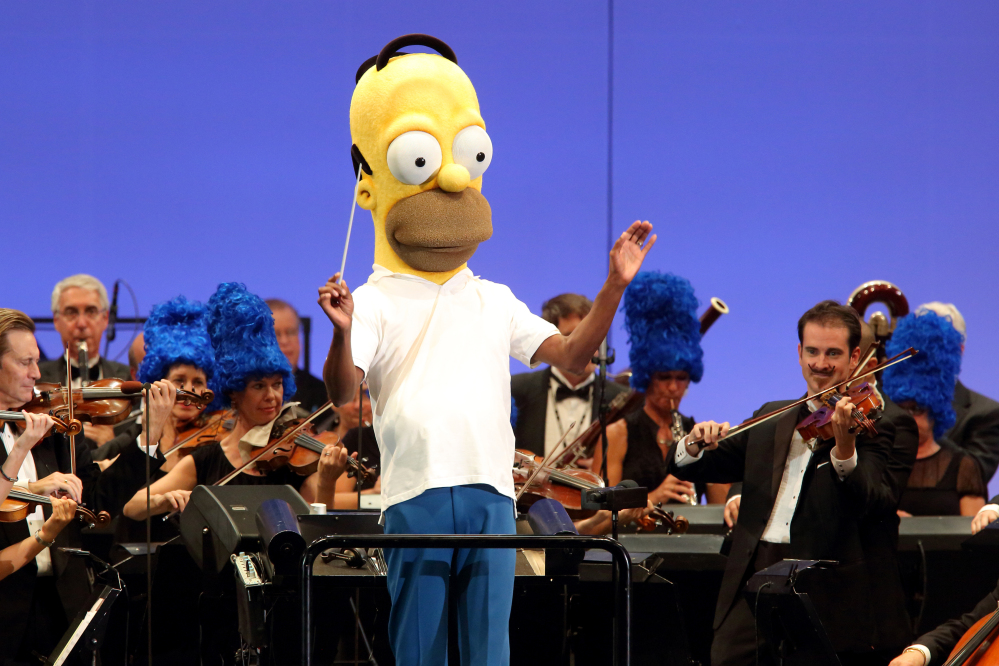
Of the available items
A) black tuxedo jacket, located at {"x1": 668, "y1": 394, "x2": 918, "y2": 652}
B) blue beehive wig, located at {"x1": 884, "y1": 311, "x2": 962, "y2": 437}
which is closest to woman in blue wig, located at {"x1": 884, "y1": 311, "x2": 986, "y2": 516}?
blue beehive wig, located at {"x1": 884, "y1": 311, "x2": 962, "y2": 437}

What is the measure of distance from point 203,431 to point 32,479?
1077 millimetres

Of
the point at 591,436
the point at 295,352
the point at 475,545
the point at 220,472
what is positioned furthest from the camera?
the point at 295,352

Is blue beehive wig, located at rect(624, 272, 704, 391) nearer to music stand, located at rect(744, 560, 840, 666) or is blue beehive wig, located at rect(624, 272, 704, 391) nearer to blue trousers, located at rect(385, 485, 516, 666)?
music stand, located at rect(744, 560, 840, 666)

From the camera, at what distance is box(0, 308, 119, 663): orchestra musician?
391cm

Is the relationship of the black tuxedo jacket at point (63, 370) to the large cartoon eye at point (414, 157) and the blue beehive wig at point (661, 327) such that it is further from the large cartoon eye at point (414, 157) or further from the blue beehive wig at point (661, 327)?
the large cartoon eye at point (414, 157)

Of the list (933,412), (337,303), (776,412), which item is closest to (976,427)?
(933,412)

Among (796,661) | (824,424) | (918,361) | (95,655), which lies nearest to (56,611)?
(95,655)

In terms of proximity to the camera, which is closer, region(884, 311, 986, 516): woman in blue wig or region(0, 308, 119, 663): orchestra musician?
region(0, 308, 119, 663): orchestra musician

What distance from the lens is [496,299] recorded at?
3.02m

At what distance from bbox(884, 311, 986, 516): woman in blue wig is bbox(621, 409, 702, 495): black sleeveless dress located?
1.04 meters

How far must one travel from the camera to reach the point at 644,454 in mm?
5262

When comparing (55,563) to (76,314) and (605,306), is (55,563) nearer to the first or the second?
(76,314)

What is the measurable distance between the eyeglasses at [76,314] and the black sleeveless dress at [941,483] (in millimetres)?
4014

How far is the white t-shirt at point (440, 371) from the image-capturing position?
2.73 metres
